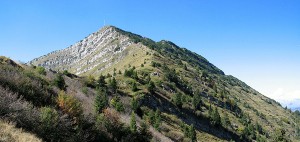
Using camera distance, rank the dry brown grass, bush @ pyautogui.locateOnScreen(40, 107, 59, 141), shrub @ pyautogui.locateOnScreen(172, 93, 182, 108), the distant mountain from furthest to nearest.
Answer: shrub @ pyautogui.locateOnScreen(172, 93, 182, 108) < the distant mountain < bush @ pyautogui.locateOnScreen(40, 107, 59, 141) < the dry brown grass

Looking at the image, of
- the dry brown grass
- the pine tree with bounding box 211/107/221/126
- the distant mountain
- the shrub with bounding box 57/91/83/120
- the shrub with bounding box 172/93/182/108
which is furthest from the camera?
the pine tree with bounding box 211/107/221/126

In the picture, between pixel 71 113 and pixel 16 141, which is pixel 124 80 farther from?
pixel 16 141

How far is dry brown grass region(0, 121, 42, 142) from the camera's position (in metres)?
16.7

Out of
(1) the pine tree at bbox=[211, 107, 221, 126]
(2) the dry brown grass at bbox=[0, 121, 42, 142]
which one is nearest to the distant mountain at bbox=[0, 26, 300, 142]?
(1) the pine tree at bbox=[211, 107, 221, 126]

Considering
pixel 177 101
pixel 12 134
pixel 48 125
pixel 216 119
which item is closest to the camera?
pixel 12 134

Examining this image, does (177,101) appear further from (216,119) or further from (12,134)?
(12,134)

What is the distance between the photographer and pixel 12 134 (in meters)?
17.7

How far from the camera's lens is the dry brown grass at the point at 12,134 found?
16719mm

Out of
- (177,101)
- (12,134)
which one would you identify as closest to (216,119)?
(177,101)

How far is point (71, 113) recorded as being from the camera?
28.2 metres

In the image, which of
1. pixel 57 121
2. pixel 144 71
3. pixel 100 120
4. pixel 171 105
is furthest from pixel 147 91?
pixel 57 121

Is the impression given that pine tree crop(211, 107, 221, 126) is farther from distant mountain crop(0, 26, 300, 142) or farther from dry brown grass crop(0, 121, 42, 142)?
dry brown grass crop(0, 121, 42, 142)

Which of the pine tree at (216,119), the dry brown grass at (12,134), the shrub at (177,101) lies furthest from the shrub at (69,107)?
the pine tree at (216,119)

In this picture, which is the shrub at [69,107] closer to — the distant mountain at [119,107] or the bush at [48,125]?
the distant mountain at [119,107]
